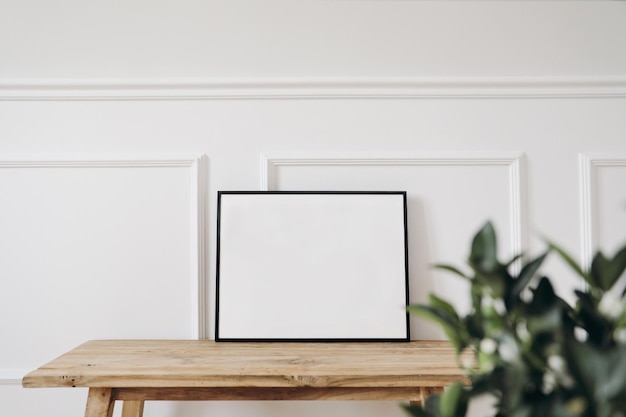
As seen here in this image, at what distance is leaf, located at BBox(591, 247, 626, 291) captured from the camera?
432mm

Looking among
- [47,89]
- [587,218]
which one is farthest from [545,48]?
[47,89]

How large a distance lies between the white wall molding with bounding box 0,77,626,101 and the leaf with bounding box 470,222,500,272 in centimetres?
122

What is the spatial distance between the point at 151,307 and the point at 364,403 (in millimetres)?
766

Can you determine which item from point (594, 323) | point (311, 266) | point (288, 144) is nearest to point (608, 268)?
point (594, 323)

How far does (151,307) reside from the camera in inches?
62.5

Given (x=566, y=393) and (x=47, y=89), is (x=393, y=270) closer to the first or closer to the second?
(x=566, y=393)

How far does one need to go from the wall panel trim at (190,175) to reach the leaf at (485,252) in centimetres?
125

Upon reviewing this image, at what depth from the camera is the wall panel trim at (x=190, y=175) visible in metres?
1.57

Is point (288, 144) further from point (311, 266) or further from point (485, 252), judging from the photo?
point (485, 252)

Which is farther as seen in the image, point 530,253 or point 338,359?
point 530,253

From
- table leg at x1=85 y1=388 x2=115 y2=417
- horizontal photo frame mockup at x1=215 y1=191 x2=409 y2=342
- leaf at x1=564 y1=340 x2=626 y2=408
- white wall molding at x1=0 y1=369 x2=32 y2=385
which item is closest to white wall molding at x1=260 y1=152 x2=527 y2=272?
horizontal photo frame mockup at x1=215 y1=191 x2=409 y2=342

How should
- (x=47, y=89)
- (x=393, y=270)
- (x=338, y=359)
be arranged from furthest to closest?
1. (x=47, y=89)
2. (x=393, y=270)
3. (x=338, y=359)

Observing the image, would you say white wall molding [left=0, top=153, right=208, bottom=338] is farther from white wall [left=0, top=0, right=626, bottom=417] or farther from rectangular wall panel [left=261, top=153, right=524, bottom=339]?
rectangular wall panel [left=261, top=153, right=524, bottom=339]

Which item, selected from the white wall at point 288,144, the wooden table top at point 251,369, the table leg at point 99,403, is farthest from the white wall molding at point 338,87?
the table leg at point 99,403
